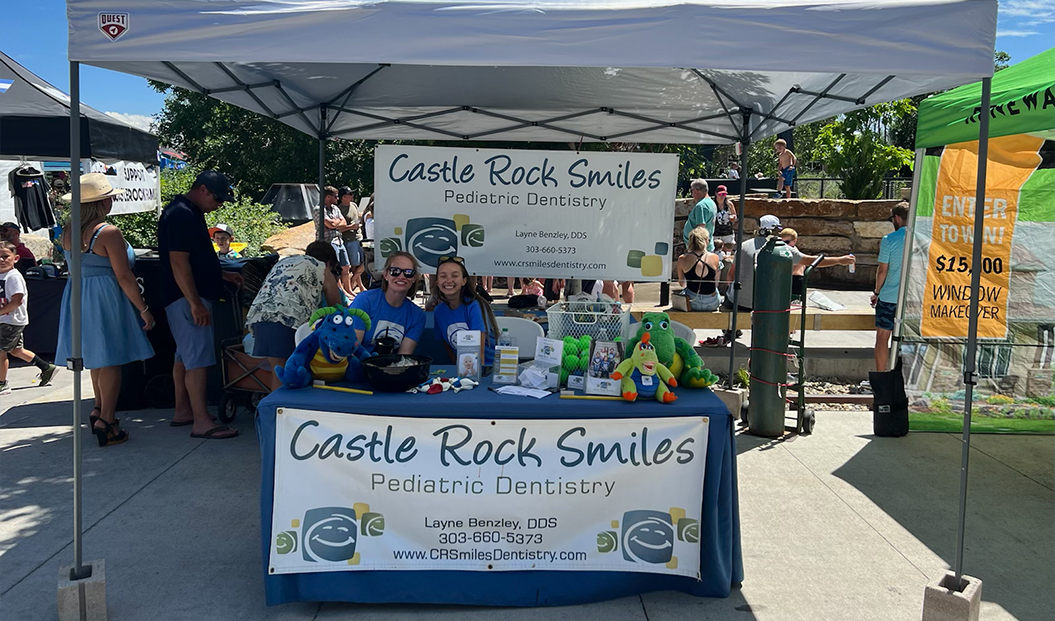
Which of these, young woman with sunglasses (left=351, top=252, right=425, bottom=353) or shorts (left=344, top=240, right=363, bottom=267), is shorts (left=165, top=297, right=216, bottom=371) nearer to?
young woman with sunglasses (left=351, top=252, right=425, bottom=353)

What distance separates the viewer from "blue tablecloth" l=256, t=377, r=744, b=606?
3326mm

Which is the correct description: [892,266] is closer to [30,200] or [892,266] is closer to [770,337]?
[770,337]

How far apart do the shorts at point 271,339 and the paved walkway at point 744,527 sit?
712mm

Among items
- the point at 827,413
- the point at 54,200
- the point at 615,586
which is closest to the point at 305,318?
the point at 615,586

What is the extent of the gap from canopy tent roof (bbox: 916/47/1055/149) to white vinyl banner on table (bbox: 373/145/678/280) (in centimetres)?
181

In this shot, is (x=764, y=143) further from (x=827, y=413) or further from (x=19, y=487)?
(x=19, y=487)

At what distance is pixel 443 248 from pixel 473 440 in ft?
10.6

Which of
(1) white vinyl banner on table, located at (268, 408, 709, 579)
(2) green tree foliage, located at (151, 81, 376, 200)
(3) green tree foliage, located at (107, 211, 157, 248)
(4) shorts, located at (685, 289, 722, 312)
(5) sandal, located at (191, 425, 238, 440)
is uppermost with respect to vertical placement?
(2) green tree foliage, located at (151, 81, 376, 200)

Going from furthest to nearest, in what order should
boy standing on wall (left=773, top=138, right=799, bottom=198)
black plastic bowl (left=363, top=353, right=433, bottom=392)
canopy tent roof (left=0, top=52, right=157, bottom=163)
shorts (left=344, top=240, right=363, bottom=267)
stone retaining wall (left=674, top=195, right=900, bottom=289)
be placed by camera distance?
boy standing on wall (left=773, top=138, right=799, bottom=198)
stone retaining wall (left=674, top=195, right=900, bottom=289)
shorts (left=344, top=240, right=363, bottom=267)
canopy tent roof (left=0, top=52, right=157, bottom=163)
black plastic bowl (left=363, top=353, right=433, bottom=392)

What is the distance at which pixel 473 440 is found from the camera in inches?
132

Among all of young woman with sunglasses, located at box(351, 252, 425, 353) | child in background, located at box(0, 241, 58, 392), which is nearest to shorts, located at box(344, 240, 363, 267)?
child in background, located at box(0, 241, 58, 392)

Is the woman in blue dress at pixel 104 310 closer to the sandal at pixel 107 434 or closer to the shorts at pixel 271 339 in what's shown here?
the sandal at pixel 107 434

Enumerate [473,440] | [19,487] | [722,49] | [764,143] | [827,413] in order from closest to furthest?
[722,49] < [473,440] < [19,487] < [827,413] < [764,143]

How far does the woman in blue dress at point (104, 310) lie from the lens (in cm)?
521
